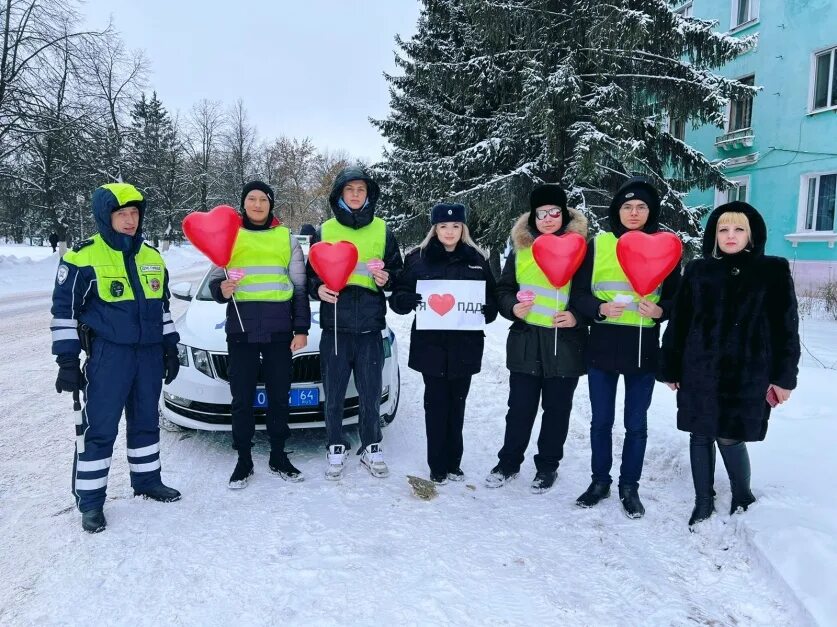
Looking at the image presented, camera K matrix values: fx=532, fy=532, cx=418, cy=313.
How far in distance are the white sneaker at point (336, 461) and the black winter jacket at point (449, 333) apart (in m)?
0.84

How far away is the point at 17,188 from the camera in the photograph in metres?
22.0

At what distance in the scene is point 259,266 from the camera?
378 cm

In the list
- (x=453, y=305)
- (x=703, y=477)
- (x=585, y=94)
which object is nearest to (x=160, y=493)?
(x=453, y=305)

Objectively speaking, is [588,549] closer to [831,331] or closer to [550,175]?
[831,331]

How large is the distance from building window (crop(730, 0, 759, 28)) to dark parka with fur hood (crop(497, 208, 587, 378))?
18.4 m

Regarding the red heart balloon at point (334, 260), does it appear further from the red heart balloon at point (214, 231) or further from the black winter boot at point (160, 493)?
the black winter boot at point (160, 493)

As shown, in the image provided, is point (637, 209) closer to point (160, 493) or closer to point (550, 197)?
point (550, 197)

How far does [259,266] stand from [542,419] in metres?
2.30

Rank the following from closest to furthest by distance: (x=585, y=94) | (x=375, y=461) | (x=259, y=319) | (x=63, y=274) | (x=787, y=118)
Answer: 1. (x=63, y=274)
2. (x=259, y=319)
3. (x=375, y=461)
4. (x=585, y=94)
5. (x=787, y=118)

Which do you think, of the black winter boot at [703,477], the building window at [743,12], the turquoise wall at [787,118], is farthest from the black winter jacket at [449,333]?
the building window at [743,12]

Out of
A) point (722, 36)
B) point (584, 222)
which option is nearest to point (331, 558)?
point (584, 222)

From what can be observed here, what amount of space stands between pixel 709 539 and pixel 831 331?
7.65 meters

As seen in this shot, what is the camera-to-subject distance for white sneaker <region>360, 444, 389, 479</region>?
3893mm

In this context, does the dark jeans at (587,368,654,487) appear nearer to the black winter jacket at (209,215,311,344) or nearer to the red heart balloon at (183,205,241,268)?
the black winter jacket at (209,215,311,344)
